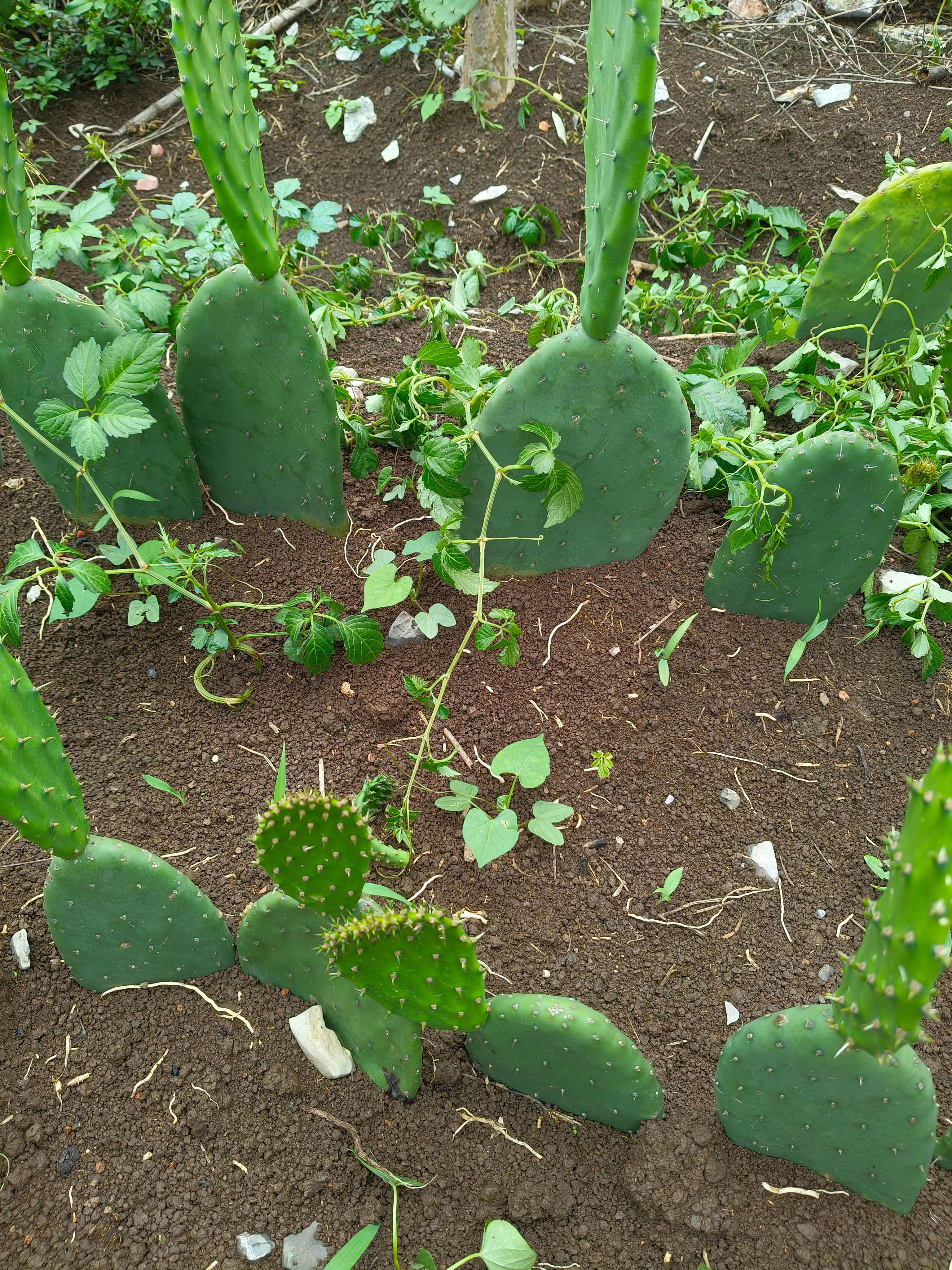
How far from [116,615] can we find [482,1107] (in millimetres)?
1211

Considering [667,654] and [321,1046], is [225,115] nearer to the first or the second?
[667,654]

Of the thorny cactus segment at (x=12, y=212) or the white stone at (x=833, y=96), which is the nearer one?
the thorny cactus segment at (x=12, y=212)

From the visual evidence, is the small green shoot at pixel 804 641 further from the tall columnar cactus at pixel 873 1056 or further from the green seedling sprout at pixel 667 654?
the tall columnar cactus at pixel 873 1056

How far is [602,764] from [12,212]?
140 cm

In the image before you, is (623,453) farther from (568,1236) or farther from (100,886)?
(568,1236)

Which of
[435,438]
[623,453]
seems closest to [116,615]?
[435,438]

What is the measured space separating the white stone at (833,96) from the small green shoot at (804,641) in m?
2.29

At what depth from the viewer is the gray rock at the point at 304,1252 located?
126 cm

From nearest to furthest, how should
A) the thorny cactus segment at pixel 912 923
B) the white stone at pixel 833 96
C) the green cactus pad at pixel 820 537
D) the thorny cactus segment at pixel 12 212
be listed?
1. the thorny cactus segment at pixel 912 923
2. the thorny cactus segment at pixel 12 212
3. the green cactus pad at pixel 820 537
4. the white stone at pixel 833 96

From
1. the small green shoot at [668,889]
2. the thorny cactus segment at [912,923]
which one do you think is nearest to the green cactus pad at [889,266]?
the small green shoot at [668,889]

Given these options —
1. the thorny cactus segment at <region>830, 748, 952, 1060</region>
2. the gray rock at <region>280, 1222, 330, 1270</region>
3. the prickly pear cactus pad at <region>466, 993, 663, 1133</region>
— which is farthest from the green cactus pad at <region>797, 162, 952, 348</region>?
the gray rock at <region>280, 1222, 330, 1270</region>

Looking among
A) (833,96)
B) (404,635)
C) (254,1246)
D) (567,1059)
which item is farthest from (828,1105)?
(833,96)

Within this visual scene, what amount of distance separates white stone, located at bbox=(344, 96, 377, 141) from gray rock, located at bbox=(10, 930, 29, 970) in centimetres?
285

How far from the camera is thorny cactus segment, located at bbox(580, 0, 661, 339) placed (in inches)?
45.9
